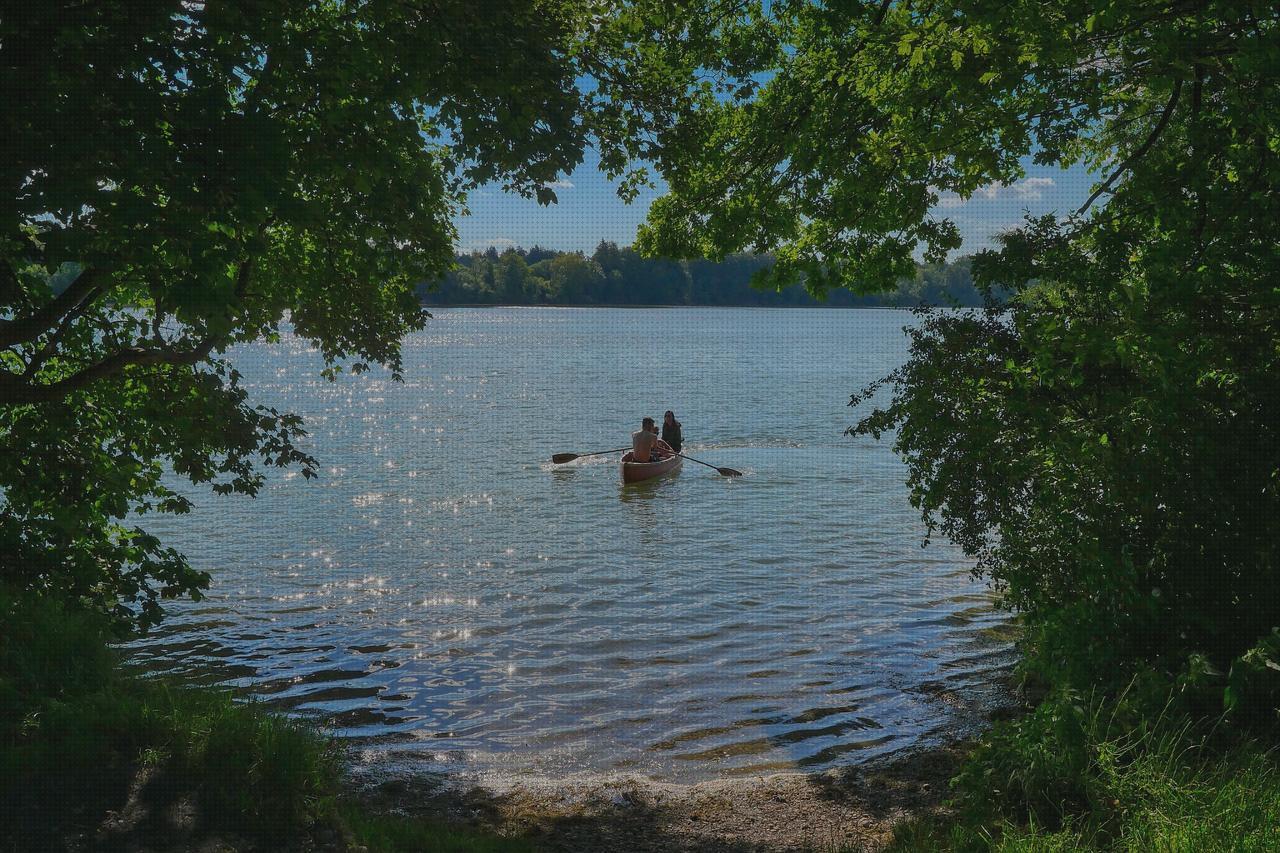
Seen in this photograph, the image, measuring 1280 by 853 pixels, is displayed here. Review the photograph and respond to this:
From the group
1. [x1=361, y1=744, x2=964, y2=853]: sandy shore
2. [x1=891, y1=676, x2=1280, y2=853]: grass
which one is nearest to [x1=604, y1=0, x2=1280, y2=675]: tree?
[x1=891, y1=676, x2=1280, y2=853]: grass

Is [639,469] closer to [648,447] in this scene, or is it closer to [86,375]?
[648,447]

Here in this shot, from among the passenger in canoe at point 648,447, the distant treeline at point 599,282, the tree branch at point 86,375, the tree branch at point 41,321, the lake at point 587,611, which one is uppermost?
the distant treeline at point 599,282

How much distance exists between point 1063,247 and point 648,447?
1855 centimetres

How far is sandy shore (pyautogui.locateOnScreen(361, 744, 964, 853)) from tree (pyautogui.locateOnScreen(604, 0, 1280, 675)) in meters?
1.90

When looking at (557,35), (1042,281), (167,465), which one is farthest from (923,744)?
(167,465)

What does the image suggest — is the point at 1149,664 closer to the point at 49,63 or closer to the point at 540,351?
the point at 49,63

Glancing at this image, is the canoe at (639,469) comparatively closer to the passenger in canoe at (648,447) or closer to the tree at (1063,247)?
the passenger in canoe at (648,447)

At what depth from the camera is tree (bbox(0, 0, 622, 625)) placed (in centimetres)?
523

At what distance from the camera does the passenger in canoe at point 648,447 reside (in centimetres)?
2716

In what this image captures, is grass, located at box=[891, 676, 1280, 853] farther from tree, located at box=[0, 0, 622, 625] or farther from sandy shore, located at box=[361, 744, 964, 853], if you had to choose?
tree, located at box=[0, 0, 622, 625]

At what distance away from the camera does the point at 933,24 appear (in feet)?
25.3

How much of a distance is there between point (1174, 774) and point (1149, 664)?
54.5 inches

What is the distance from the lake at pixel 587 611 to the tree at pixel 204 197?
3.35 meters

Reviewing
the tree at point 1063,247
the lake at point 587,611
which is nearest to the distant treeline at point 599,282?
the lake at point 587,611
